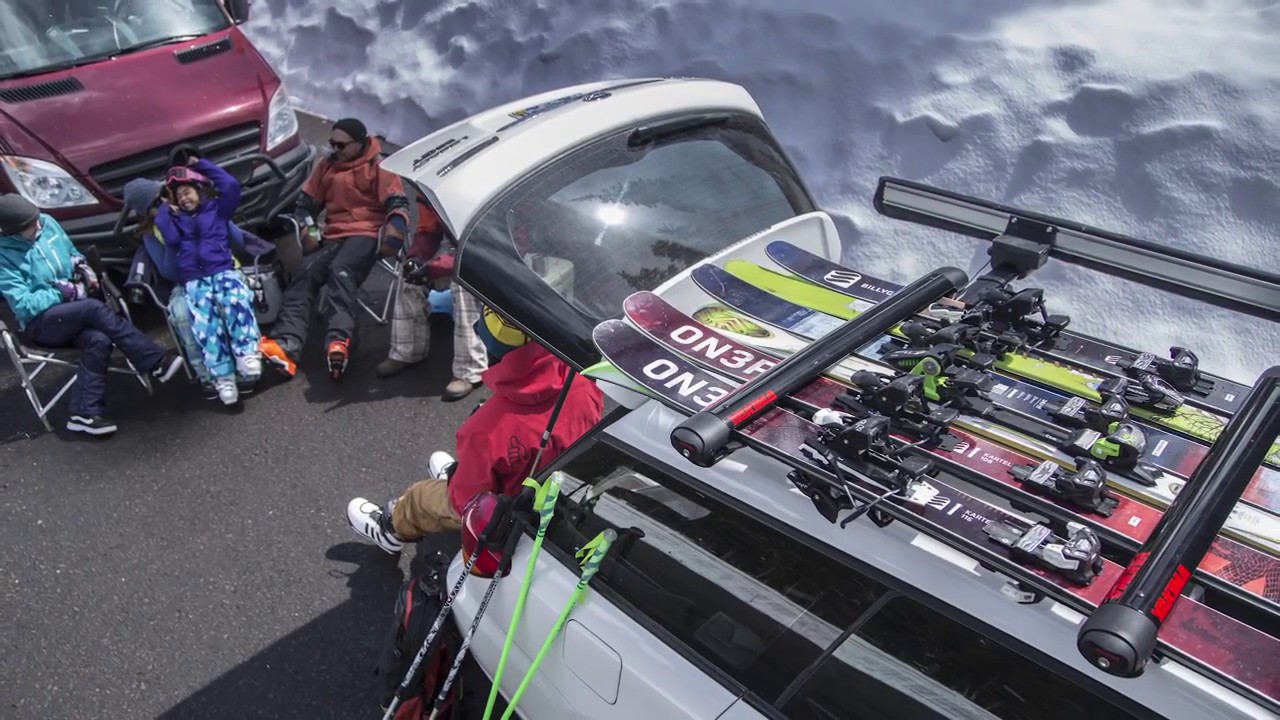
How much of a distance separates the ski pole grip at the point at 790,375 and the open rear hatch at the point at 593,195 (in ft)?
2.82

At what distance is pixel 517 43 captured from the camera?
8.24 metres

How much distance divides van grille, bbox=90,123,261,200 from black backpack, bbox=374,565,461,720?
4350 mm

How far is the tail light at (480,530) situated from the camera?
266 cm

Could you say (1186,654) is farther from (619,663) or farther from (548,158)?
(548,158)

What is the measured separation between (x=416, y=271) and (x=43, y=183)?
8.36ft

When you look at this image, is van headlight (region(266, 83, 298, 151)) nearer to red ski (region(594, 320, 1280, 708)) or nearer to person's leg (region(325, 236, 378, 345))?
person's leg (region(325, 236, 378, 345))

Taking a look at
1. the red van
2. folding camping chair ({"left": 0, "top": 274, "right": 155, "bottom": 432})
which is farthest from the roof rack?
the red van

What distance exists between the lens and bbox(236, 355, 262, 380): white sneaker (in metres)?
5.50

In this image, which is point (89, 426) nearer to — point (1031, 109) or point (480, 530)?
point (480, 530)

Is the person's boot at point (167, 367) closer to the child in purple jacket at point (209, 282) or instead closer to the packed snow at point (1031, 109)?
the child in purple jacket at point (209, 282)

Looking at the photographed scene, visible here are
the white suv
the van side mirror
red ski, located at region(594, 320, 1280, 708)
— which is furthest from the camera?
the van side mirror

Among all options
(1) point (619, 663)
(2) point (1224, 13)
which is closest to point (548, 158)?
(1) point (619, 663)

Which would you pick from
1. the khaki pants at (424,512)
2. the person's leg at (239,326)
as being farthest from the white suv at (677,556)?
the person's leg at (239,326)

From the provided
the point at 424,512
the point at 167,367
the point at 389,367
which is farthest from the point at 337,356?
the point at 424,512
